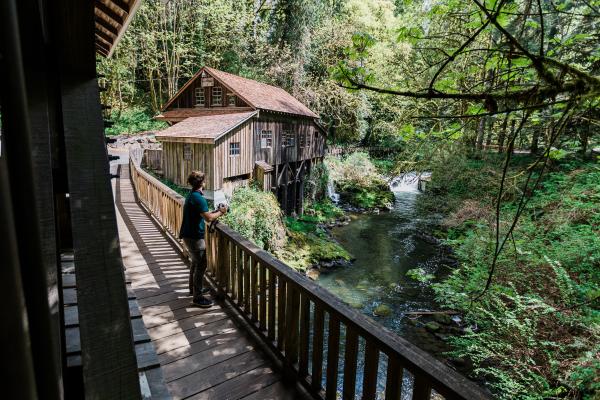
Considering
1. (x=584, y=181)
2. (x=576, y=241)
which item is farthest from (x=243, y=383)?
(x=584, y=181)

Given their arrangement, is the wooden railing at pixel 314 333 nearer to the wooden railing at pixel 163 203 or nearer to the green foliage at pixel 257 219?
the wooden railing at pixel 163 203

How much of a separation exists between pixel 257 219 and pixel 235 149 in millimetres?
3858

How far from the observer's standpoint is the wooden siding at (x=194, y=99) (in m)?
18.6

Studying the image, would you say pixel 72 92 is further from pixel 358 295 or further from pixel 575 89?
pixel 358 295

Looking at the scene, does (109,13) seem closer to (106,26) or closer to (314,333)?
(106,26)

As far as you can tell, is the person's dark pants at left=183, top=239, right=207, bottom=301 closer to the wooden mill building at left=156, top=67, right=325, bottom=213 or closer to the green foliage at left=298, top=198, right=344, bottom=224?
the wooden mill building at left=156, top=67, right=325, bottom=213

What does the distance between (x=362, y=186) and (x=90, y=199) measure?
25.0 m

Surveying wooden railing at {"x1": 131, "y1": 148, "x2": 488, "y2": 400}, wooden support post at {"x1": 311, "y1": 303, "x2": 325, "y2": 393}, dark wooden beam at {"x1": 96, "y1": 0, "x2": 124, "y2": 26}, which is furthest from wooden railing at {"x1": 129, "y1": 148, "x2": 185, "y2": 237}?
wooden support post at {"x1": 311, "y1": 303, "x2": 325, "y2": 393}

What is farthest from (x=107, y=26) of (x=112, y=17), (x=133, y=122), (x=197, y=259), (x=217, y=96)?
(x=133, y=122)

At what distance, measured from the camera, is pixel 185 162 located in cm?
1619

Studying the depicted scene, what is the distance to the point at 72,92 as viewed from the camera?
4.81ft

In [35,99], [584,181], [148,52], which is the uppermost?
[148,52]

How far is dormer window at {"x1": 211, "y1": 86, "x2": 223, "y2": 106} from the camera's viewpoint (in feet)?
63.2

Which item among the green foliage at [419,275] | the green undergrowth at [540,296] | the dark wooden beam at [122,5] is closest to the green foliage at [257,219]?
the green foliage at [419,275]
